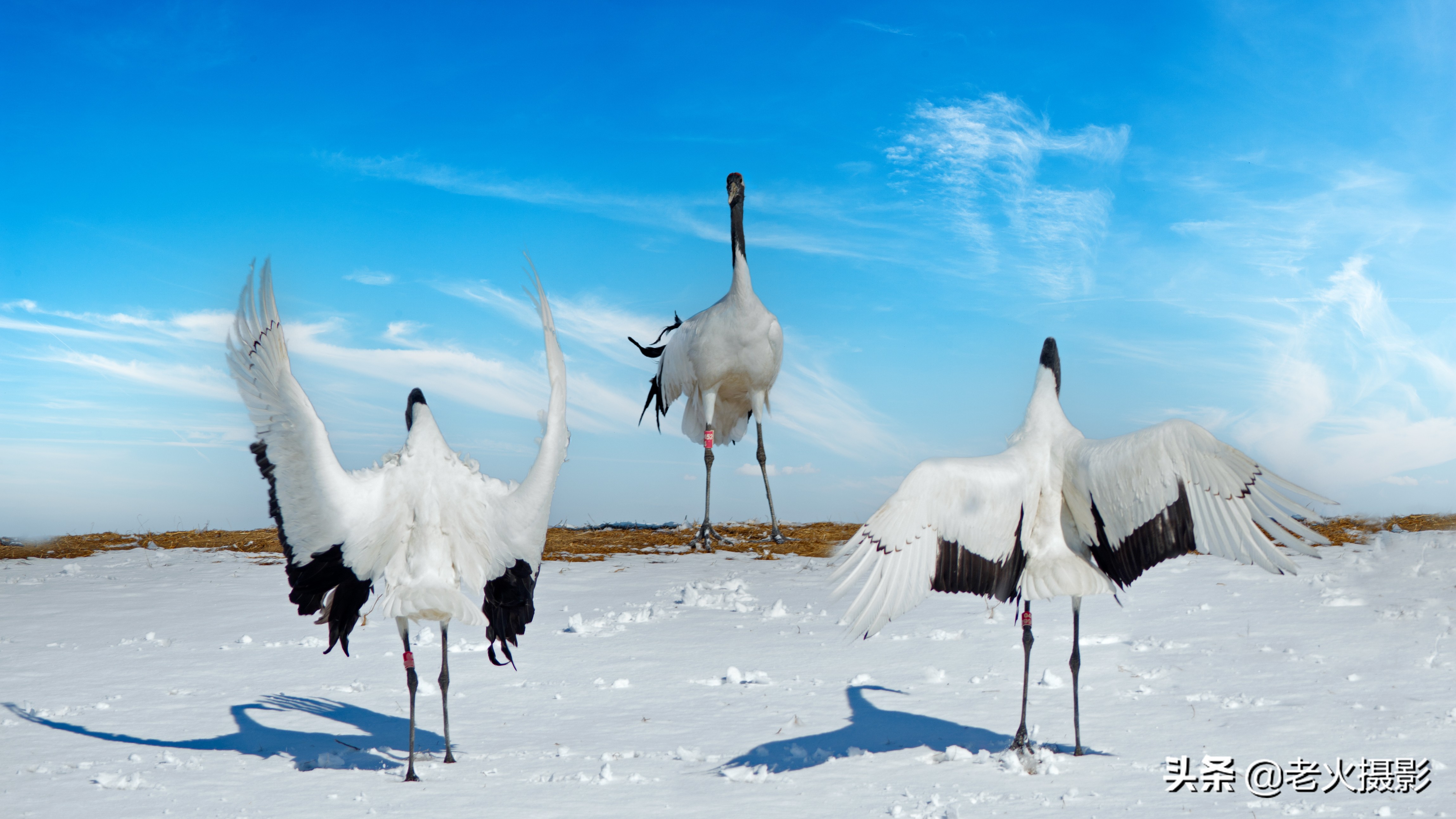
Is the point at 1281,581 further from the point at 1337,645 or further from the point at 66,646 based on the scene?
the point at 66,646

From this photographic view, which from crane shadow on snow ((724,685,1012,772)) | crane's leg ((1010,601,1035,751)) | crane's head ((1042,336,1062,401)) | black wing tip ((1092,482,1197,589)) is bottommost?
crane shadow on snow ((724,685,1012,772))

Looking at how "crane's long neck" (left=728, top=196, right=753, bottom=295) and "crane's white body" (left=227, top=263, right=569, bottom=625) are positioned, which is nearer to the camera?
"crane's white body" (left=227, top=263, right=569, bottom=625)

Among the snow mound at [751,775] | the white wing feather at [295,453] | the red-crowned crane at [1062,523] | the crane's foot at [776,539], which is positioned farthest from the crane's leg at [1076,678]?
the crane's foot at [776,539]

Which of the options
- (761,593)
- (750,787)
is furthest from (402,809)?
(761,593)

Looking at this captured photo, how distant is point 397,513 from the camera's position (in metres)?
5.01

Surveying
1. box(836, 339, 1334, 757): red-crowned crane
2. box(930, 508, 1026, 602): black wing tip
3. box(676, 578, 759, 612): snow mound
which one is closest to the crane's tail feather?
box(836, 339, 1334, 757): red-crowned crane

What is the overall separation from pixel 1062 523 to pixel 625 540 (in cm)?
759

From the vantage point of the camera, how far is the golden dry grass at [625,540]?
10859 mm

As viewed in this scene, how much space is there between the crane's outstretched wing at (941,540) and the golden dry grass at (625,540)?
17.6 ft

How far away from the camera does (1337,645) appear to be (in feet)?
21.2

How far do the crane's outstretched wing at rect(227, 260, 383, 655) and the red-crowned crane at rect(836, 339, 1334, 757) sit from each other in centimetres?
252

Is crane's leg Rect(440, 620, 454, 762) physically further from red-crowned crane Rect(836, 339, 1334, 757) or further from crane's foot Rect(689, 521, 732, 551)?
crane's foot Rect(689, 521, 732, 551)

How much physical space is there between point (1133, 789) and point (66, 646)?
7.29m

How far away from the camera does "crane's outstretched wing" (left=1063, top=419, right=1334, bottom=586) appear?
14.6 ft
